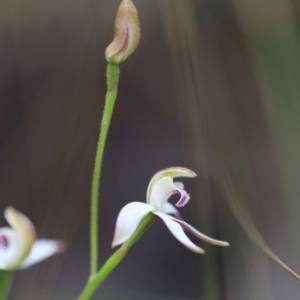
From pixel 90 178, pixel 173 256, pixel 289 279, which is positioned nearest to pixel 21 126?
pixel 90 178

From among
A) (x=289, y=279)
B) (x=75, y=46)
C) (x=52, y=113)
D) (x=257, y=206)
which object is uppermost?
(x=75, y=46)

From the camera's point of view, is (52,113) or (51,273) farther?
(52,113)

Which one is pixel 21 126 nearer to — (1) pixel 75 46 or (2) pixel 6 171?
(2) pixel 6 171

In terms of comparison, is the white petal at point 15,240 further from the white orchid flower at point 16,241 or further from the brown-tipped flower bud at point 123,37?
the brown-tipped flower bud at point 123,37

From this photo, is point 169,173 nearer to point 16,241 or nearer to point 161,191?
point 161,191

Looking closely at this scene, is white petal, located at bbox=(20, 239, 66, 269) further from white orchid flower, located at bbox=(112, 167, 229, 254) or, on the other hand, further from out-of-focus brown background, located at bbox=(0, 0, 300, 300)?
out-of-focus brown background, located at bbox=(0, 0, 300, 300)

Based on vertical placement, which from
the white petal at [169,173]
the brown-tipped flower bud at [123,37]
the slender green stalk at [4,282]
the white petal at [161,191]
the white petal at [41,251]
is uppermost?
the brown-tipped flower bud at [123,37]

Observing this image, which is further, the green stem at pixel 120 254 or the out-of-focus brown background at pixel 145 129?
the out-of-focus brown background at pixel 145 129

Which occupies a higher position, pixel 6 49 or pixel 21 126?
pixel 6 49

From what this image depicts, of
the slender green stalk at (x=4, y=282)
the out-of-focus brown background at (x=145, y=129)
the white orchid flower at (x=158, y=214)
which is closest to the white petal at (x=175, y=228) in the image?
the white orchid flower at (x=158, y=214)
